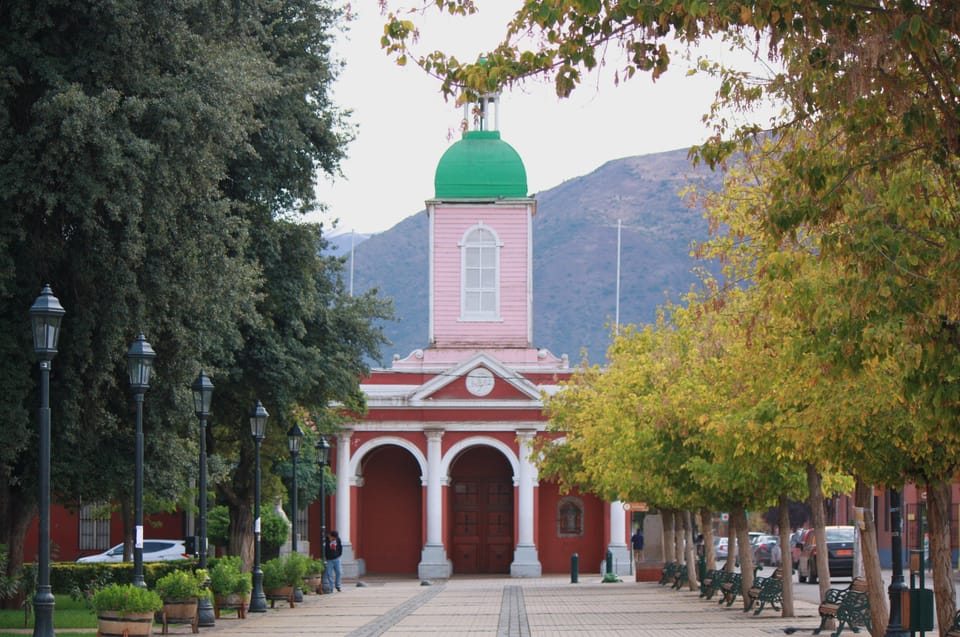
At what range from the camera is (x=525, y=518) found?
56812mm

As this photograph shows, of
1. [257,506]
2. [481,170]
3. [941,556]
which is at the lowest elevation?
[941,556]

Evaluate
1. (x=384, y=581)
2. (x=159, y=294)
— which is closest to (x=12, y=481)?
(x=159, y=294)

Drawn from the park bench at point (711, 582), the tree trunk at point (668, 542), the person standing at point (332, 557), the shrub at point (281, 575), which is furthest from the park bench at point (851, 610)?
the tree trunk at point (668, 542)

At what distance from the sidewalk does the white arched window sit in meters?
17.7

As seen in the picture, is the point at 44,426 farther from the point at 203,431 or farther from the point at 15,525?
the point at 15,525

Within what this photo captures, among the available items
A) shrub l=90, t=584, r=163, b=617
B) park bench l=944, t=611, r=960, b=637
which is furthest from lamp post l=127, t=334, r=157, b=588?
park bench l=944, t=611, r=960, b=637

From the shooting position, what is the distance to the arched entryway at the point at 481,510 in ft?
198

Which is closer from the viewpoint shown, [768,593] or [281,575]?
[768,593]

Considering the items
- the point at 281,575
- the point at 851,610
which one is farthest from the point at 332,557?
the point at 851,610

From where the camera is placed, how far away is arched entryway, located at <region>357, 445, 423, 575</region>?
60250 mm

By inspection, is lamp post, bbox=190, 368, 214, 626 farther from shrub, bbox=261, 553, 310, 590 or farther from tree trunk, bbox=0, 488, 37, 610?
shrub, bbox=261, 553, 310, 590

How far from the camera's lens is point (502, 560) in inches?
2376

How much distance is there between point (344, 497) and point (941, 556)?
40440 millimetres

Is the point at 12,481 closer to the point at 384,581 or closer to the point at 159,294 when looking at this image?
the point at 159,294
